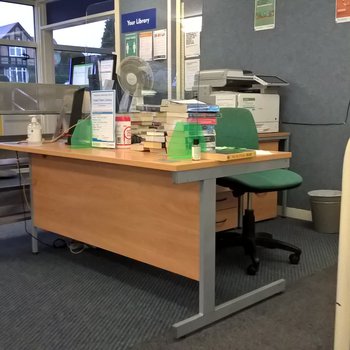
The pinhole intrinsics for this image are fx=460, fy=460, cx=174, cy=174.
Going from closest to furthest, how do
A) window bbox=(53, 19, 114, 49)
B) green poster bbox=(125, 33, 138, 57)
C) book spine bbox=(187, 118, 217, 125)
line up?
book spine bbox=(187, 118, 217, 125) < green poster bbox=(125, 33, 138, 57) < window bbox=(53, 19, 114, 49)

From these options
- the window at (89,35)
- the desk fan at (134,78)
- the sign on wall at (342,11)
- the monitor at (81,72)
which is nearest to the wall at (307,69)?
the sign on wall at (342,11)

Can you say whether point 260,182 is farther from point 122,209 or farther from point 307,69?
point 307,69

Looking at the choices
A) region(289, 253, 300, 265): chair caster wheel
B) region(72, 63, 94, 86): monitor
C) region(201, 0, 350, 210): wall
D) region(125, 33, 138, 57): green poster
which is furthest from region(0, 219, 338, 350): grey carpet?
region(125, 33, 138, 57): green poster

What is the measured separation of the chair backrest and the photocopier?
1.58 ft

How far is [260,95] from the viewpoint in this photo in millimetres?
3715

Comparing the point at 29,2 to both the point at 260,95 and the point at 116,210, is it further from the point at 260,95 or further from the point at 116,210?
the point at 116,210

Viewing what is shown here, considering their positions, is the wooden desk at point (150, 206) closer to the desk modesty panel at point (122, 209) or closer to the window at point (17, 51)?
the desk modesty panel at point (122, 209)

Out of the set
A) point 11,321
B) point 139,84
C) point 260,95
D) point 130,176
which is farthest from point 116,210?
point 260,95

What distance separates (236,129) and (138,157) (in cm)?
109

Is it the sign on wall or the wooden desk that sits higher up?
the sign on wall

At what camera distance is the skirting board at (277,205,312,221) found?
13.1ft

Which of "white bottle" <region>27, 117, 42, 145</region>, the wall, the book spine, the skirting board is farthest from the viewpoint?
the skirting board

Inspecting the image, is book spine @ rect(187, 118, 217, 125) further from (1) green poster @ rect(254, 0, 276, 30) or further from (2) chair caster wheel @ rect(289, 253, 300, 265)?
(1) green poster @ rect(254, 0, 276, 30)

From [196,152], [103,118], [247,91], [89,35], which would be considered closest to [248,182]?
[196,152]
